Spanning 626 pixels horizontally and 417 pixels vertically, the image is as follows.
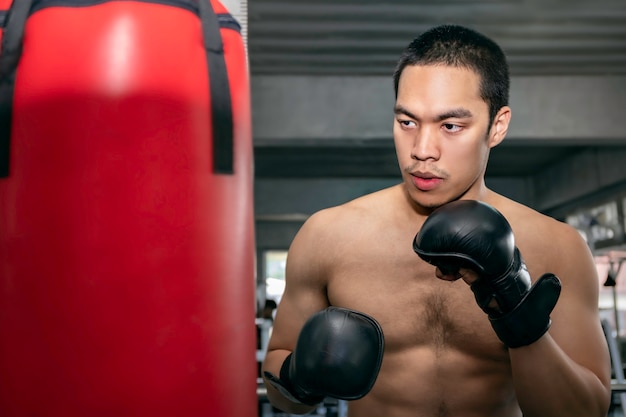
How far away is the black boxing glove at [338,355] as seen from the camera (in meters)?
1.30

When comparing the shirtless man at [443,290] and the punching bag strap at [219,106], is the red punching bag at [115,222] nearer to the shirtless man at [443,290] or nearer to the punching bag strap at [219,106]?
the punching bag strap at [219,106]

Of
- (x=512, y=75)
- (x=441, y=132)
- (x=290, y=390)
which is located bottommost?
(x=290, y=390)

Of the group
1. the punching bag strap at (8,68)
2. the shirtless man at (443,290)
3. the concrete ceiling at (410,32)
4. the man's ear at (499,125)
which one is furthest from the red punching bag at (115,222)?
the concrete ceiling at (410,32)

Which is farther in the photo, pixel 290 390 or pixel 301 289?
pixel 301 289

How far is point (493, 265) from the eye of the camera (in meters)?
1.32

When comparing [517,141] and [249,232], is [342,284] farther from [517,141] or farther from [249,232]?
[517,141]

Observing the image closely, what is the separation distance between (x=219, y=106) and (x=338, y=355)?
0.54m

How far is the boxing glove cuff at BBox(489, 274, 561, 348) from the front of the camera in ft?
4.37

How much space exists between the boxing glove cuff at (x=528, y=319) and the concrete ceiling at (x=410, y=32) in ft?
13.9

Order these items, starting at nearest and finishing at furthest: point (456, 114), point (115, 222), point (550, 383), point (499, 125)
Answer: point (115, 222) < point (550, 383) < point (456, 114) < point (499, 125)

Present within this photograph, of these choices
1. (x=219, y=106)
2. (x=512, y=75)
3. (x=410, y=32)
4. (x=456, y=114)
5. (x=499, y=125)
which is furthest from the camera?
(x=512, y=75)

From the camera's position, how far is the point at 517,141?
273 inches

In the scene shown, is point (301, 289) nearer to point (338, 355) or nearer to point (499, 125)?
point (338, 355)

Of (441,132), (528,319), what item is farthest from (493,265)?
(441,132)
